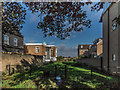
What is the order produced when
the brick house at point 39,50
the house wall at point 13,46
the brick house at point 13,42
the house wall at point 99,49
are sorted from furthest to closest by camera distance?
the house wall at point 99,49, the brick house at point 39,50, the house wall at point 13,46, the brick house at point 13,42

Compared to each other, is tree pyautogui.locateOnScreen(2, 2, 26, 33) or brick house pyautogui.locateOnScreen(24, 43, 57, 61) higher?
tree pyautogui.locateOnScreen(2, 2, 26, 33)

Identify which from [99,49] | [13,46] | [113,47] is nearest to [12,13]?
[113,47]

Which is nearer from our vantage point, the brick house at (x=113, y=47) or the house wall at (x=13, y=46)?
the brick house at (x=113, y=47)

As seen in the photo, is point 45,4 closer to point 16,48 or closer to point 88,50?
point 16,48

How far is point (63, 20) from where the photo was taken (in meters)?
4.74

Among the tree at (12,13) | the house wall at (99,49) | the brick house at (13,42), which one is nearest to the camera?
the tree at (12,13)

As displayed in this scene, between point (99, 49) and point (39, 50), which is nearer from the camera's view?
point (39, 50)

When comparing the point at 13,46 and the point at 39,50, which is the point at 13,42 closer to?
the point at 13,46

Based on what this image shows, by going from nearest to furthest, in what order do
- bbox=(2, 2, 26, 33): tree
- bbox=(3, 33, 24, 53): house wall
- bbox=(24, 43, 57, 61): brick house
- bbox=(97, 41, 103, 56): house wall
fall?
bbox=(2, 2, 26, 33): tree, bbox=(3, 33, 24, 53): house wall, bbox=(24, 43, 57, 61): brick house, bbox=(97, 41, 103, 56): house wall

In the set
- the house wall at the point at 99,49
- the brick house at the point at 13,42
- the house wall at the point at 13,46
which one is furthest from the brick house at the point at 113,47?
the house wall at the point at 13,46

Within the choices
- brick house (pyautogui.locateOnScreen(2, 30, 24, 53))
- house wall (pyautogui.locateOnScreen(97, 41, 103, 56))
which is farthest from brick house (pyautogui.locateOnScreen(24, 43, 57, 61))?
house wall (pyautogui.locateOnScreen(97, 41, 103, 56))

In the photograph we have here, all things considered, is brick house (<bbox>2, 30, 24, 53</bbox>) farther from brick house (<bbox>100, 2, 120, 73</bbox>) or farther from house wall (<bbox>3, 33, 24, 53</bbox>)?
brick house (<bbox>100, 2, 120, 73</bbox>)

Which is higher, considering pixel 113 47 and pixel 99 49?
pixel 113 47

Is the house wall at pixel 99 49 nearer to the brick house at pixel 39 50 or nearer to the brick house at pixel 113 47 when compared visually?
the brick house at pixel 113 47
